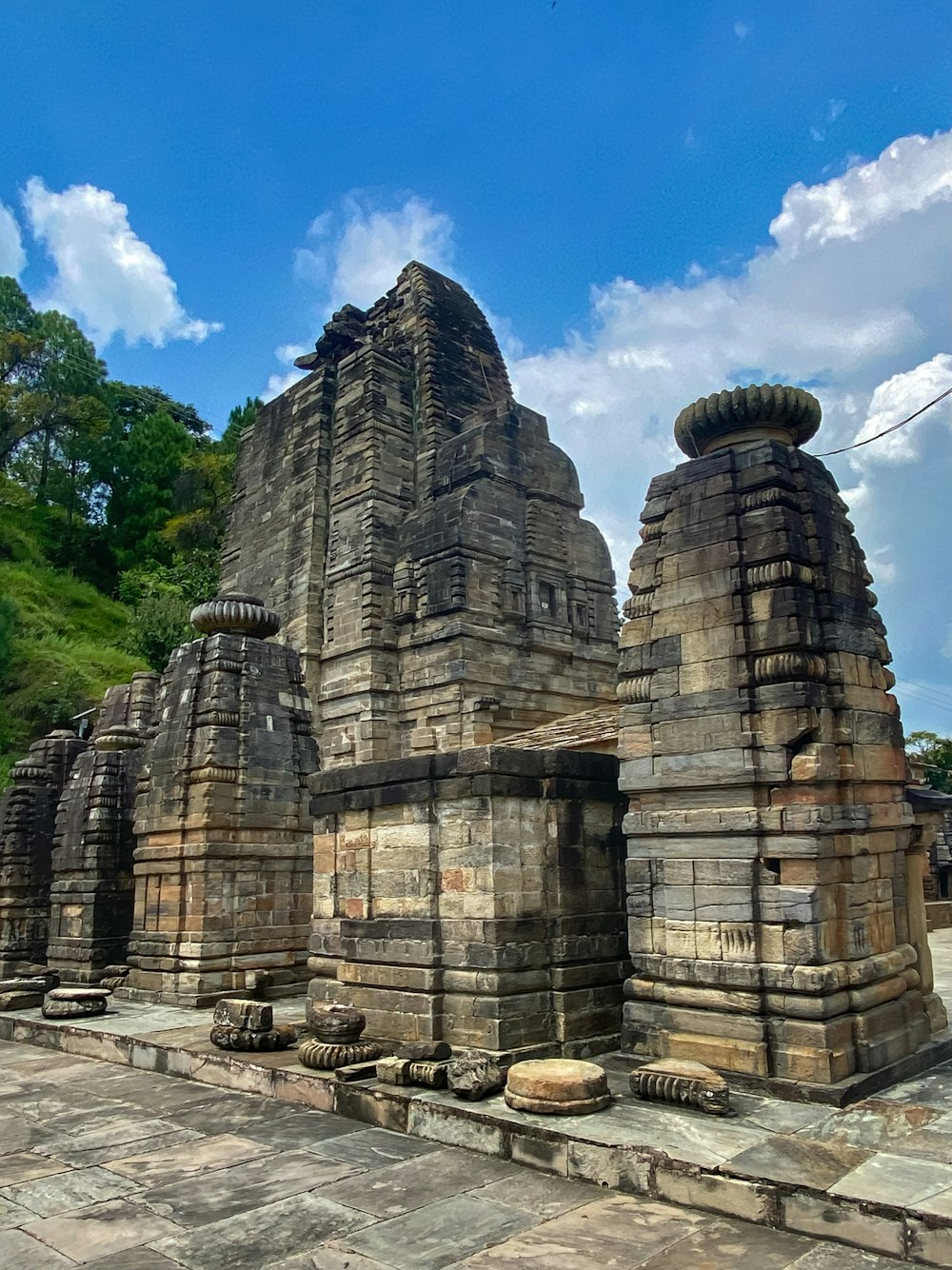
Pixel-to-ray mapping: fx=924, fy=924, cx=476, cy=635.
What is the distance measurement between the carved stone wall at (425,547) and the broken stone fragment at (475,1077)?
11.6 meters

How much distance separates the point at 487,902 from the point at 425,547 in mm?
12768

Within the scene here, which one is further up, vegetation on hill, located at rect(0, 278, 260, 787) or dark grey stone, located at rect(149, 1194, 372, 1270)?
vegetation on hill, located at rect(0, 278, 260, 787)

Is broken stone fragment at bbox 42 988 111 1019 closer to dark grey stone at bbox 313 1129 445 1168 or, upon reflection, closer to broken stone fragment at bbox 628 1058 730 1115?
dark grey stone at bbox 313 1129 445 1168

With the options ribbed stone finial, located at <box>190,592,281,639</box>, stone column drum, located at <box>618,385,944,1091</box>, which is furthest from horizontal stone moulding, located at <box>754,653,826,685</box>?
ribbed stone finial, located at <box>190,592,281,639</box>

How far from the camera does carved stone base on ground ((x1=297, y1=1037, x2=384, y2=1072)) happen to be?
315 inches

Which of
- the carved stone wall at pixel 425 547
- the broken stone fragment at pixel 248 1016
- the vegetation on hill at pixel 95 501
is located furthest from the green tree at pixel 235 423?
the broken stone fragment at pixel 248 1016

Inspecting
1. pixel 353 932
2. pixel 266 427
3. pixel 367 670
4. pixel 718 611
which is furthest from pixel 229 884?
pixel 266 427

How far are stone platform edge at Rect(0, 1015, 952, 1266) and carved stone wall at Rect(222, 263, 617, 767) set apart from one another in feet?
35.2

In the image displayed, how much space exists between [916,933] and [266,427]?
22146mm

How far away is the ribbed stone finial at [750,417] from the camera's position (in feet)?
27.8

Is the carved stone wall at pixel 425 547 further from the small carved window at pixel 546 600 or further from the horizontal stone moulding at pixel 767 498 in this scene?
the horizontal stone moulding at pixel 767 498

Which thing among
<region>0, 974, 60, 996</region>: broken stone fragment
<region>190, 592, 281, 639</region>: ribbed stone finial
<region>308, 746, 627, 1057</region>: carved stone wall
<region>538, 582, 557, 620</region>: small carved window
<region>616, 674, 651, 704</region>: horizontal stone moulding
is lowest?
<region>0, 974, 60, 996</region>: broken stone fragment

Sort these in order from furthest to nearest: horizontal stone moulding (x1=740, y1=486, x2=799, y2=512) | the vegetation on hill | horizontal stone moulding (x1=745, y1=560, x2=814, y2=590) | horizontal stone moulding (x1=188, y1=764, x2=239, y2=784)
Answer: the vegetation on hill < horizontal stone moulding (x1=188, y1=764, x2=239, y2=784) < horizontal stone moulding (x1=740, y1=486, x2=799, y2=512) < horizontal stone moulding (x1=745, y1=560, x2=814, y2=590)

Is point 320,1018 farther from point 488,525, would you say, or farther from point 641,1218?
point 488,525
